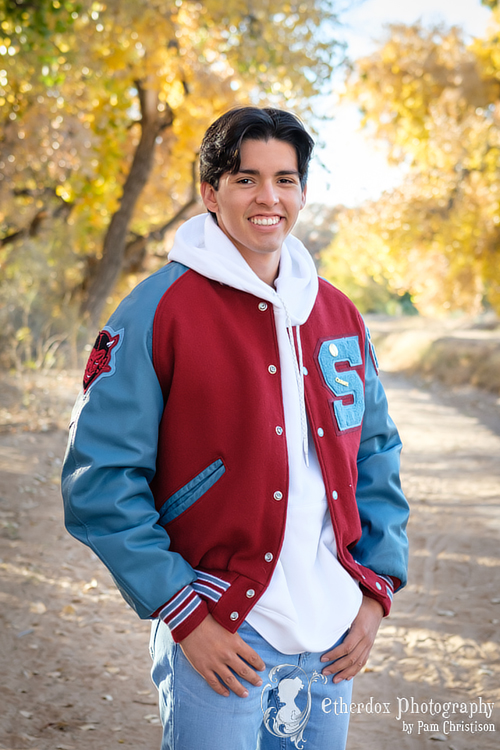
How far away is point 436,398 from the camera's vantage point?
1330 cm

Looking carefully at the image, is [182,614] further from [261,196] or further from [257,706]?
[261,196]

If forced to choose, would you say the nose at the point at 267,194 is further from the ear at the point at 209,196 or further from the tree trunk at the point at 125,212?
the tree trunk at the point at 125,212

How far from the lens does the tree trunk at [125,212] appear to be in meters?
11.1

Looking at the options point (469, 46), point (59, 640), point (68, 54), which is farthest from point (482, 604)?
point (469, 46)

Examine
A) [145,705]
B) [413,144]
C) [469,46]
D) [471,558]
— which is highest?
[469,46]

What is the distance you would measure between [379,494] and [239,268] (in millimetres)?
788

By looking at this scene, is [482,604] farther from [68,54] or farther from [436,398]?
[436,398]

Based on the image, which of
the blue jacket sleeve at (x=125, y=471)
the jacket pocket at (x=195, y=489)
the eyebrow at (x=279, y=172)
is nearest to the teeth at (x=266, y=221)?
the eyebrow at (x=279, y=172)

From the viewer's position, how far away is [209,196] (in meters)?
1.79

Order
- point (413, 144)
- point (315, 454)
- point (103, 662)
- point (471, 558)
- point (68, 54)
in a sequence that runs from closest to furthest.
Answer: point (315, 454)
point (103, 662)
point (471, 558)
point (68, 54)
point (413, 144)

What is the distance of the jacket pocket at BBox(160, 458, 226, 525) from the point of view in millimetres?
1583

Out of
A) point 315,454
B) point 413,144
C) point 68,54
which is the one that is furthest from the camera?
point 413,144

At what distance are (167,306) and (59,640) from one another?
286cm

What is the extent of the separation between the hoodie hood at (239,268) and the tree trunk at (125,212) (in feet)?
31.2
